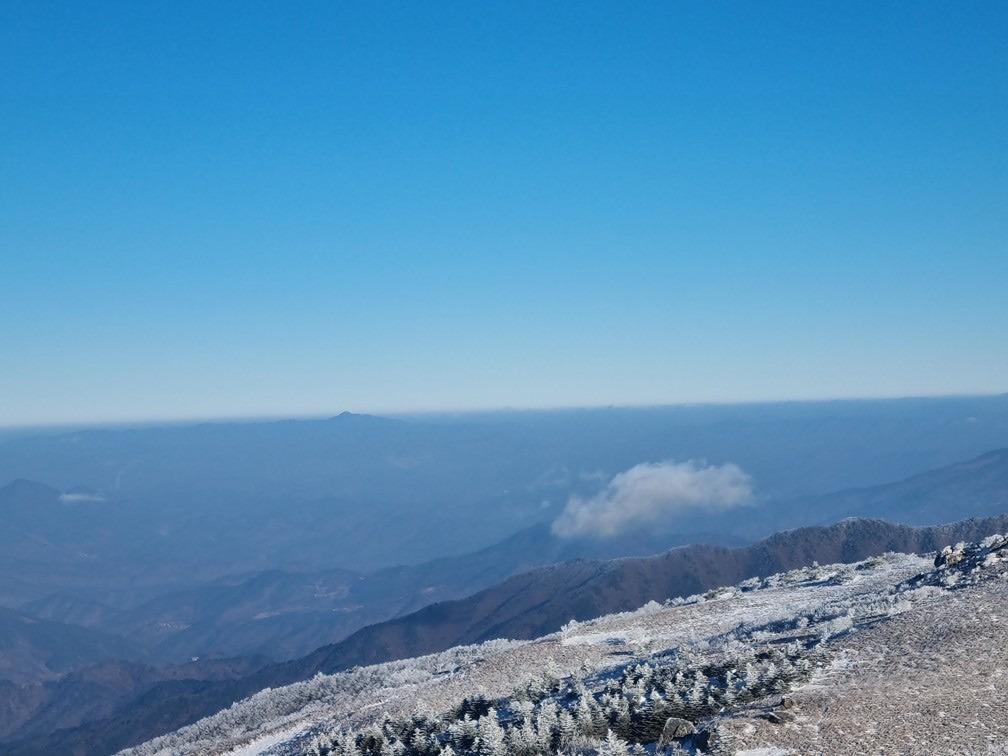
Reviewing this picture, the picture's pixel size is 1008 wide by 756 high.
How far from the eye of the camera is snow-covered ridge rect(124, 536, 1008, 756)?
13.6 metres

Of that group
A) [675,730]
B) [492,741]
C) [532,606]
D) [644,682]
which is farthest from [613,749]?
[532,606]

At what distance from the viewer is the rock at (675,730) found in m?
12.6

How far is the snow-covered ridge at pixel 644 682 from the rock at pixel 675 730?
23 mm

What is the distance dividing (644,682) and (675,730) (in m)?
3.54

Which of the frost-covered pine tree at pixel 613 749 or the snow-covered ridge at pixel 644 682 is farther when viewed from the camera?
the snow-covered ridge at pixel 644 682

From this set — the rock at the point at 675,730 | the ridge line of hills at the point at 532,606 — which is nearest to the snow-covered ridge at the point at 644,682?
the rock at the point at 675,730

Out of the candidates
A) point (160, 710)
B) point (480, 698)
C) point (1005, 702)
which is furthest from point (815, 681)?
point (160, 710)

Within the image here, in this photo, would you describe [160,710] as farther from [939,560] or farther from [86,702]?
[939,560]

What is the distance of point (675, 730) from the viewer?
12.8 m

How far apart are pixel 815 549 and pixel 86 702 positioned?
172403 mm

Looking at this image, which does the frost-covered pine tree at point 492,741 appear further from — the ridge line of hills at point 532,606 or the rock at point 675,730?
the ridge line of hills at point 532,606

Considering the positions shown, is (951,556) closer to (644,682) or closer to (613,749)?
(644,682)

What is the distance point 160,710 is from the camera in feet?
402

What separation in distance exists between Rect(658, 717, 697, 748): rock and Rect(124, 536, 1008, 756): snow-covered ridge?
0.07ft
